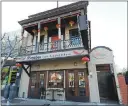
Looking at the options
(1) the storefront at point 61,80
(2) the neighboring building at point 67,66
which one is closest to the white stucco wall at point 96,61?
(2) the neighboring building at point 67,66

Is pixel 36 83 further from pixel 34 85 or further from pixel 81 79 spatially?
pixel 81 79

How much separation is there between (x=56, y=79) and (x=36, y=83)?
5.61ft

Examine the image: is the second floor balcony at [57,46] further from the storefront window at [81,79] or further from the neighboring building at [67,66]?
the storefront window at [81,79]

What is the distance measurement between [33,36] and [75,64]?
4.85 meters

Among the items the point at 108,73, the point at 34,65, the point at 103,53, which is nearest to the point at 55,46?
the point at 34,65

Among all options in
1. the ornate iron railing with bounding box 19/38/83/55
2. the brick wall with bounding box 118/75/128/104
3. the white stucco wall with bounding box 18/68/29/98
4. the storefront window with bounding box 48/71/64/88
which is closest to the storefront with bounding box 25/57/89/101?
the storefront window with bounding box 48/71/64/88

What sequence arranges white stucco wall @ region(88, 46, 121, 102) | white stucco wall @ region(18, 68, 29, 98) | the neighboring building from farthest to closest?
white stucco wall @ region(18, 68, 29, 98) < the neighboring building < white stucco wall @ region(88, 46, 121, 102)

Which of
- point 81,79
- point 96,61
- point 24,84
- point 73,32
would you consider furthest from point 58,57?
point 24,84

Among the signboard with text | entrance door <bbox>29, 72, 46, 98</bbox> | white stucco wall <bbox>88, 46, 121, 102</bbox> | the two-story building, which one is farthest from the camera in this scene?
entrance door <bbox>29, 72, 46, 98</bbox>

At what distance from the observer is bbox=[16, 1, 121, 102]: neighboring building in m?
7.86

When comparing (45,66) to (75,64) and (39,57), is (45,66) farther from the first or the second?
(75,64)

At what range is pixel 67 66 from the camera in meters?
8.77

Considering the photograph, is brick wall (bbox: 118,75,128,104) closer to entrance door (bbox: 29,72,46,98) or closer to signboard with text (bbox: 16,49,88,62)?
signboard with text (bbox: 16,49,88,62)

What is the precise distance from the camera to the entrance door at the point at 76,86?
7.89 m
